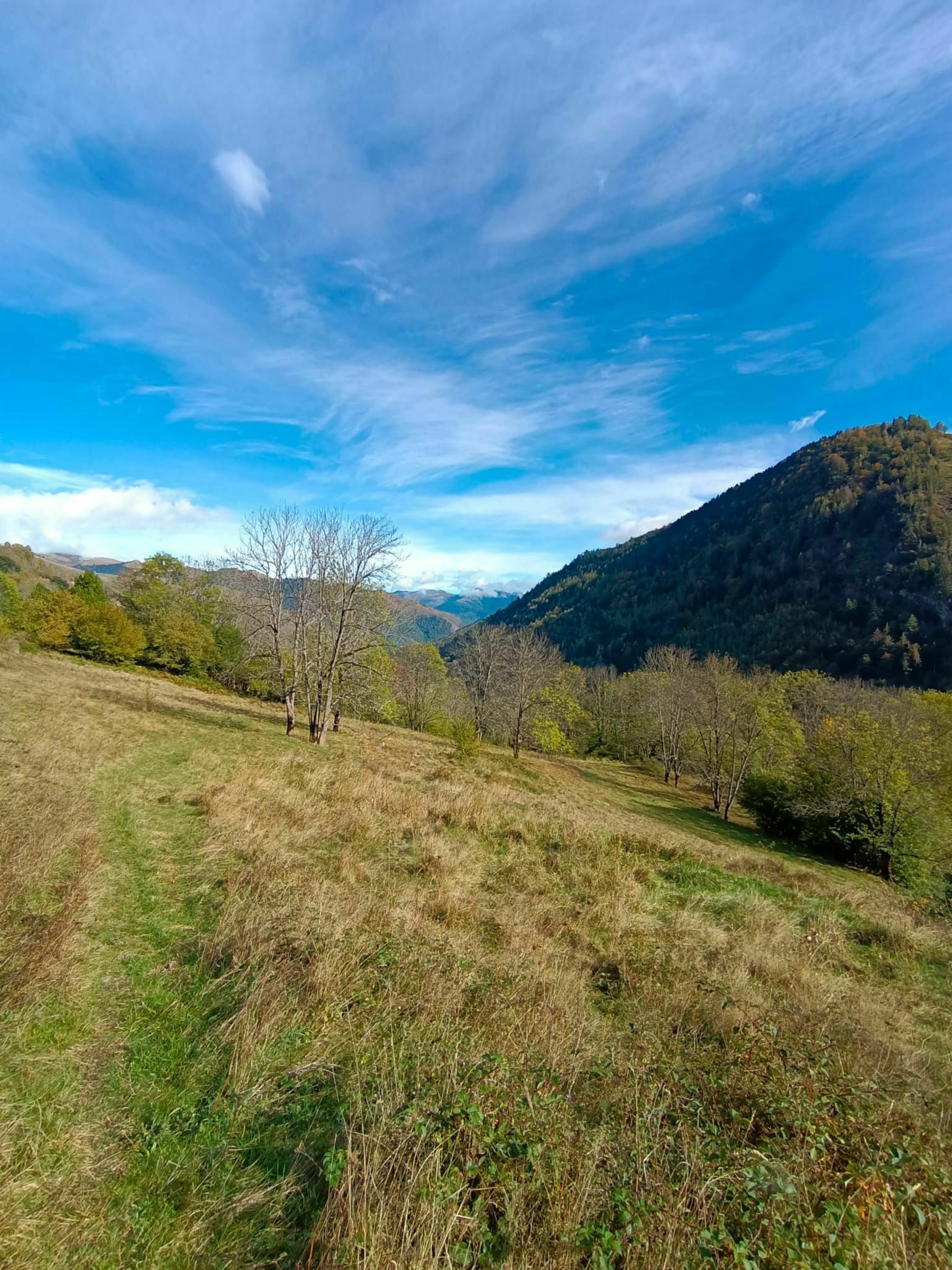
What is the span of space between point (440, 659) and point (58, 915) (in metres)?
50.2

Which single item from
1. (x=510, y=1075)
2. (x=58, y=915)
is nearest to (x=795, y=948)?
(x=510, y=1075)

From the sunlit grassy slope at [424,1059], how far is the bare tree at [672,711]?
4012 cm

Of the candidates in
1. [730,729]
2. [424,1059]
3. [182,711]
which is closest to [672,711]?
[730,729]

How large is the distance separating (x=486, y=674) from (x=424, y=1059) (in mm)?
44259

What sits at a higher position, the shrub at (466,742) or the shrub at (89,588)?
the shrub at (89,588)

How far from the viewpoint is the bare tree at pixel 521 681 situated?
44594mm

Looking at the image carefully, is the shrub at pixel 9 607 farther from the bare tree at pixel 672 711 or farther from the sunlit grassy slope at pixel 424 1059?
the bare tree at pixel 672 711

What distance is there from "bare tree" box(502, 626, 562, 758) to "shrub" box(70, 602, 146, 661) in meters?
32.3

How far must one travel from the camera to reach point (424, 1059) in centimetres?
436

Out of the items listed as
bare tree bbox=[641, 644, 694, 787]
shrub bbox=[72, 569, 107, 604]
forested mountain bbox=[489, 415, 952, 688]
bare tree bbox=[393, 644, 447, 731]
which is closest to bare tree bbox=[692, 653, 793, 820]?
bare tree bbox=[641, 644, 694, 787]

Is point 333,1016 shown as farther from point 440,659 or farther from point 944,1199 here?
point 440,659

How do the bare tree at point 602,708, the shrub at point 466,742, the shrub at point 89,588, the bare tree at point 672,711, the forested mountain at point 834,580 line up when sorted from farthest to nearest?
the forested mountain at point 834,580
the bare tree at point 602,708
the shrub at point 89,588
the bare tree at point 672,711
the shrub at point 466,742

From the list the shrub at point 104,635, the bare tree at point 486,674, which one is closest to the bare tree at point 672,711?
the bare tree at point 486,674

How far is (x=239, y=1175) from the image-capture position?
3.51 metres
